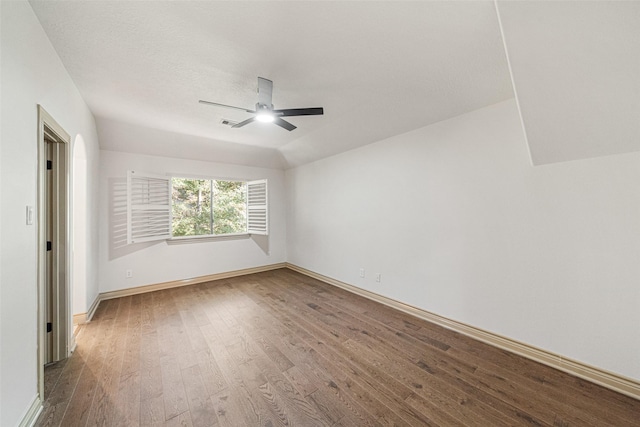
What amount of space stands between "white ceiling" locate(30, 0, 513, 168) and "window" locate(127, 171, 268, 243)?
3.52 feet

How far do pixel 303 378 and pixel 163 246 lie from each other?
3568 mm

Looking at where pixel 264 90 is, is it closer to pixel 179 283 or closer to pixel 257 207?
pixel 257 207

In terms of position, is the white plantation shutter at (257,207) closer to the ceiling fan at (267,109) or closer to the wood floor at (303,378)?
the wood floor at (303,378)

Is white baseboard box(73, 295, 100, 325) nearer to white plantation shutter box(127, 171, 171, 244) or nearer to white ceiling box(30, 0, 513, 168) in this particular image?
Answer: white plantation shutter box(127, 171, 171, 244)

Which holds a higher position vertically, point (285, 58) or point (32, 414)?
point (285, 58)

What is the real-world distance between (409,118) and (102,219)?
186 inches

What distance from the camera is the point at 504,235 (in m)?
2.44

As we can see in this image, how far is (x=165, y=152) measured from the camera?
4148 mm

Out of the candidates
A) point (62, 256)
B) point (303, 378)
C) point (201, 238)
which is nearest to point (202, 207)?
point (201, 238)

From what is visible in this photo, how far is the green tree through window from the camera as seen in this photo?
5051 millimetres

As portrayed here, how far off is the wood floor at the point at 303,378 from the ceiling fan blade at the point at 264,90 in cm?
249

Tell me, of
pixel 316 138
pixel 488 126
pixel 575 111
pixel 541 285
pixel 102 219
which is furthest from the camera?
pixel 316 138

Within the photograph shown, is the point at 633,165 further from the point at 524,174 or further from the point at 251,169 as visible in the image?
the point at 251,169

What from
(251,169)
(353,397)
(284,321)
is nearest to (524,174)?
(353,397)
